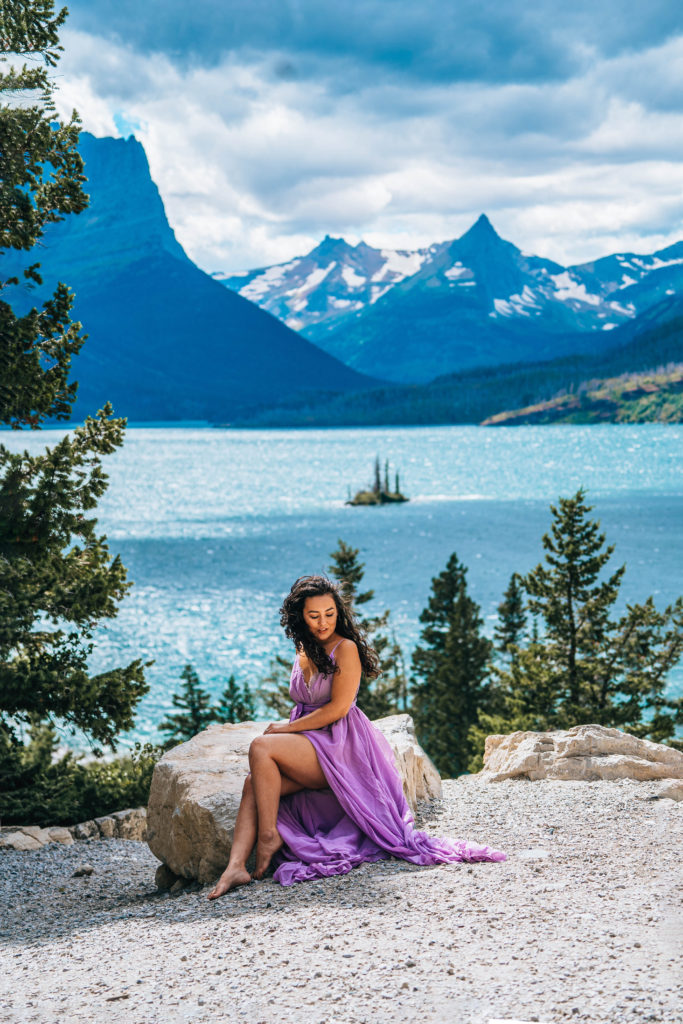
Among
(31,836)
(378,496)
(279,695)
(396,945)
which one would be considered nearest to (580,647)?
(279,695)

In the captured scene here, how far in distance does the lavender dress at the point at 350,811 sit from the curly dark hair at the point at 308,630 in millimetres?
174

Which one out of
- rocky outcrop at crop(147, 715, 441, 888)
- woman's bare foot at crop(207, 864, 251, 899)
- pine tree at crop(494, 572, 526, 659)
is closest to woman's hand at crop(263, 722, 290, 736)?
rocky outcrop at crop(147, 715, 441, 888)

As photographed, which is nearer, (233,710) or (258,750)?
(258,750)

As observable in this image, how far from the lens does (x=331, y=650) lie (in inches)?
322

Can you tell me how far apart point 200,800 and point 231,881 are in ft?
4.12

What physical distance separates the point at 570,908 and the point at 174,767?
172 inches

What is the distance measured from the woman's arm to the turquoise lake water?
104ft

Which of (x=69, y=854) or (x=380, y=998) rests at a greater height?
(x=380, y=998)

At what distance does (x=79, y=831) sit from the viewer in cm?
1356

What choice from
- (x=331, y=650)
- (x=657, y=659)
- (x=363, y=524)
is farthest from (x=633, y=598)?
(x=331, y=650)

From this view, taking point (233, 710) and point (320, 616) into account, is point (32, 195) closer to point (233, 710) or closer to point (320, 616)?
point (320, 616)

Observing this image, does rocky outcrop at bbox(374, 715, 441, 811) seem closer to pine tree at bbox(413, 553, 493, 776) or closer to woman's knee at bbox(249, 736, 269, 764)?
woman's knee at bbox(249, 736, 269, 764)

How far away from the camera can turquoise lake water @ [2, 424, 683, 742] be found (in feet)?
193

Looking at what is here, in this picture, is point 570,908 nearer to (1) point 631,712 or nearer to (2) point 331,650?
(2) point 331,650
